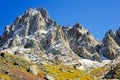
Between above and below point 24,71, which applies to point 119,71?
above

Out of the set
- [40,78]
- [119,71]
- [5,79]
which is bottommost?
[5,79]

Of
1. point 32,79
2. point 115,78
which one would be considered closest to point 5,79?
point 32,79

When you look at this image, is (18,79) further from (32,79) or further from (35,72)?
A: (35,72)

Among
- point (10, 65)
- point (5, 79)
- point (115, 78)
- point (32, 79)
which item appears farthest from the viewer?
point (115, 78)

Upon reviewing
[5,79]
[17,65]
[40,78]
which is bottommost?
[5,79]

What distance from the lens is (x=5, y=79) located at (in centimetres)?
9756

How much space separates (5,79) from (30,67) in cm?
3354

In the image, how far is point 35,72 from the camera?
129m

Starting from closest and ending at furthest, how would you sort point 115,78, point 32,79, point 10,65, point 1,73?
point 1,73 → point 32,79 → point 10,65 → point 115,78

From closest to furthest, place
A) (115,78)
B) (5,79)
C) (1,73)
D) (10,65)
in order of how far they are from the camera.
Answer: (5,79) → (1,73) → (10,65) → (115,78)

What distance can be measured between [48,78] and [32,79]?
12502 mm

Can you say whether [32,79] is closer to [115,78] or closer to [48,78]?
[48,78]

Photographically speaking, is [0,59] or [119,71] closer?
[0,59]

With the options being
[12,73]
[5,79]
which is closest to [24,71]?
[12,73]
